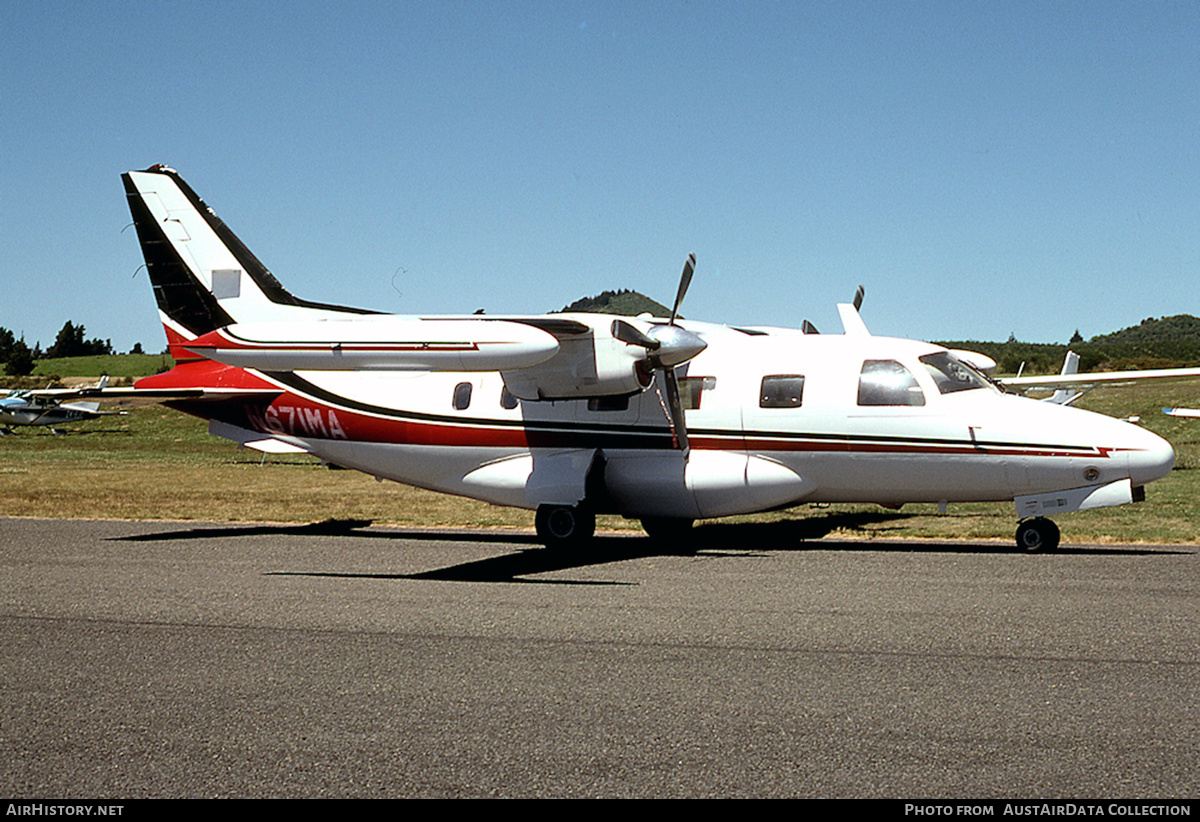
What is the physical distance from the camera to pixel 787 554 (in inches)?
572

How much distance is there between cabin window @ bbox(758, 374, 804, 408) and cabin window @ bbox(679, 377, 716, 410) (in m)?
0.83

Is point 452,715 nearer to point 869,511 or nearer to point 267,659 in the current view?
point 267,659

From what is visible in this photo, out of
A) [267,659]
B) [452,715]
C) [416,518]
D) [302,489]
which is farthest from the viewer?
[302,489]

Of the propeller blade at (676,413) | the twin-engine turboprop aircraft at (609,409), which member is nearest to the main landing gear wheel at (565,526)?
the twin-engine turboprop aircraft at (609,409)

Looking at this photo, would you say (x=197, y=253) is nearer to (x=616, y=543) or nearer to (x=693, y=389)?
(x=616, y=543)

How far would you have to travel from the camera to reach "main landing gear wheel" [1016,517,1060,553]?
1434 cm

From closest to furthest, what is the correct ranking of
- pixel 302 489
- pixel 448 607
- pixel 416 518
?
pixel 448 607, pixel 416 518, pixel 302 489

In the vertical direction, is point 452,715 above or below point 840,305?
below

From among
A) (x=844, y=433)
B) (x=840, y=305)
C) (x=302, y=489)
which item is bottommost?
(x=302, y=489)

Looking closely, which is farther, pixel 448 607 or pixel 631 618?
pixel 448 607

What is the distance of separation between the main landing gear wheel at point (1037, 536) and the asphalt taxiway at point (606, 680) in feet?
3.91

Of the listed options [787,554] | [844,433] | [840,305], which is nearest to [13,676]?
[787,554]

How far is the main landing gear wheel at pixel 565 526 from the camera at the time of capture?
52.1 feet
